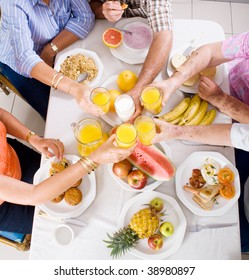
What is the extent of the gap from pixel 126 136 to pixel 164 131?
21 cm

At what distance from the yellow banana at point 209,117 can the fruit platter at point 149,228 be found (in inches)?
14.7

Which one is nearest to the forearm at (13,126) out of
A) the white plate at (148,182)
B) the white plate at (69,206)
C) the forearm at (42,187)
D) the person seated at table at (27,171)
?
the person seated at table at (27,171)

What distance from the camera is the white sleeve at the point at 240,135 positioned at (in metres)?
1.29

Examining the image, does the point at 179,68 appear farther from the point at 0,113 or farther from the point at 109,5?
the point at 0,113

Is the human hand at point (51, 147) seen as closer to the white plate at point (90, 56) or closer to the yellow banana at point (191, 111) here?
the white plate at point (90, 56)

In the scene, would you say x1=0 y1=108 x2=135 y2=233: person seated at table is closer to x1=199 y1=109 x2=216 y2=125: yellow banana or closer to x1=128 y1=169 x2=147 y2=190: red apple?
x1=128 y1=169 x2=147 y2=190: red apple

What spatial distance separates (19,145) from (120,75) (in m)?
0.69

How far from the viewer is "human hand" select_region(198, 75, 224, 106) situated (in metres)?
1.42

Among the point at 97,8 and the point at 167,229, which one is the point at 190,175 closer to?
the point at 167,229

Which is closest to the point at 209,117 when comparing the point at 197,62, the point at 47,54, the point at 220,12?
the point at 197,62

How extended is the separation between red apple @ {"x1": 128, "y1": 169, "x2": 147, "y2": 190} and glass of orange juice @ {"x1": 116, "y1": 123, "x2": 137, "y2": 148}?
0.17 meters

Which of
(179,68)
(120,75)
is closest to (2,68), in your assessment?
(120,75)

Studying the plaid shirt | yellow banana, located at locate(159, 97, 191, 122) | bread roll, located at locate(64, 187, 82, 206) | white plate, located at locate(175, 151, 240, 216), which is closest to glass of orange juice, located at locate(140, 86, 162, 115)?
yellow banana, located at locate(159, 97, 191, 122)

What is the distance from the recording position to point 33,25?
5.24 ft
